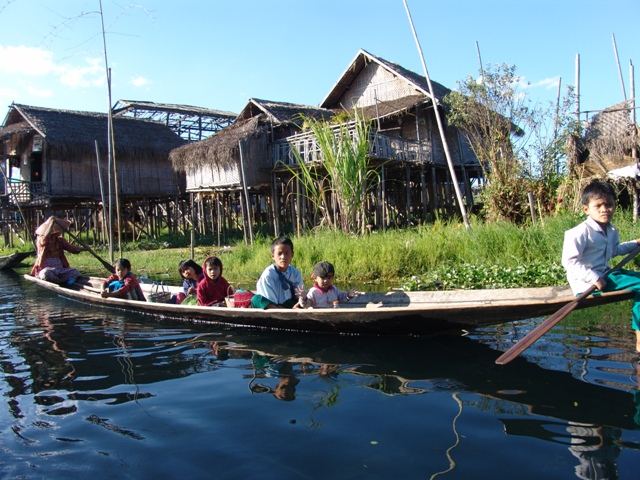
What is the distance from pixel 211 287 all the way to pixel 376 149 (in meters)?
7.69

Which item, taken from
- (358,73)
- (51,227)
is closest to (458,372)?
(51,227)

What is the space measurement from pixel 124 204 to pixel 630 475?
2132 cm

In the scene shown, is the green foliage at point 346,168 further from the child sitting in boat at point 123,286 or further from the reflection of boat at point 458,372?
the reflection of boat at point 458,372

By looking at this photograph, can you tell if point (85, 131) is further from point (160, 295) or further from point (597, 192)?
point (597, 192)

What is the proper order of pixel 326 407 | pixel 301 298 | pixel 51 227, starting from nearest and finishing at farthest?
1. pixel 326 407
2. pixel 301 298
3. pixel 51 227

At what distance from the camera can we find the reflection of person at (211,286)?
19.0 ft

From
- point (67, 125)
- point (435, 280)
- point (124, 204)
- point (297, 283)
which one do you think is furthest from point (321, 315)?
point (124, 204)

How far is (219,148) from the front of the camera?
14.8 meters

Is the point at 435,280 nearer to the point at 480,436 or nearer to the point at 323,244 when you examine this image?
the point at 323,244

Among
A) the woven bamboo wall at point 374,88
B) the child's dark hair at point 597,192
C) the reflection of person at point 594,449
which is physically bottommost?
the reflection of person at point 594,449

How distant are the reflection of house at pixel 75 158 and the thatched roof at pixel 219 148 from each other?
10.3 feet

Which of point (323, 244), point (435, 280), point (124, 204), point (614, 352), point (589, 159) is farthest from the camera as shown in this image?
point (124, 204)

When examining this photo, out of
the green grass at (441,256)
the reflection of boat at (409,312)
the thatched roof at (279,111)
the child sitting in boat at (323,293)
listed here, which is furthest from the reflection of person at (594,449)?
the thatched roof at (279,111)

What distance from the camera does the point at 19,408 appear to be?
339 centimetres
